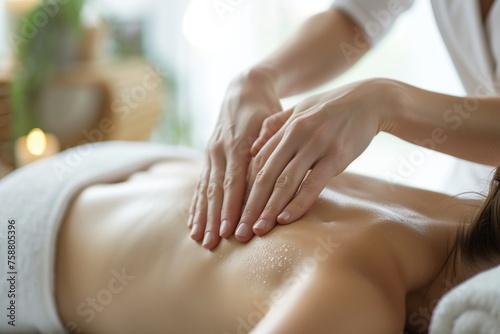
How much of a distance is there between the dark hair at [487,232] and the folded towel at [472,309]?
0.18 meters

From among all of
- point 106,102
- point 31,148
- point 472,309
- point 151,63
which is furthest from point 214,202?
point 151,63

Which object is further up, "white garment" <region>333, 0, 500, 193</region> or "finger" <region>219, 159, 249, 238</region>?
"finger" <region>219, 159, 249, 238</region>

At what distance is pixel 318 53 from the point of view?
1556 millimetres

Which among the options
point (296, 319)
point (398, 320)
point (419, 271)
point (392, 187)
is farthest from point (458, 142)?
point (296, 319)

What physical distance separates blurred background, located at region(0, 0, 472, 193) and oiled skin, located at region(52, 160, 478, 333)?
1387 millimetres

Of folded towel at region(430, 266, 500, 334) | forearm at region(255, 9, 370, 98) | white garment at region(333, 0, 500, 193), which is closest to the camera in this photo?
folded towel at region(430, 266, 500, 334)

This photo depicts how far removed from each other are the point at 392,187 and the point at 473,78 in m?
0.40

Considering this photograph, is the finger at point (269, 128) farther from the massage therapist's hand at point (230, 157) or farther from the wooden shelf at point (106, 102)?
the wooden shelf at point (106, 102)

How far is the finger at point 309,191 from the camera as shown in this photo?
→ 103 centimetres

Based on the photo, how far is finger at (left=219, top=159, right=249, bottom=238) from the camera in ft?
3.51

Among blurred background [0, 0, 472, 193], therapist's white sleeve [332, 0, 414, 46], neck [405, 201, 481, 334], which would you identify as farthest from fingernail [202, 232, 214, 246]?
blurred background [0, 0, 472, 193]

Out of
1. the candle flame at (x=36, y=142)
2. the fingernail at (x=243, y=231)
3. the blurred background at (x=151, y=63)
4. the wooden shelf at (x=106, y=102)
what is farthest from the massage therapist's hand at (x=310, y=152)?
the wooden shelf at (x=106, y=102)

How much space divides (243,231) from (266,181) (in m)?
0.09

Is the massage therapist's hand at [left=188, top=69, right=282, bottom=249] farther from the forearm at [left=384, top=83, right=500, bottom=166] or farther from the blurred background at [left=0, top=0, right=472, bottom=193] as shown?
the blurred background at [left=0, top=0, right=472, bottom=193]
